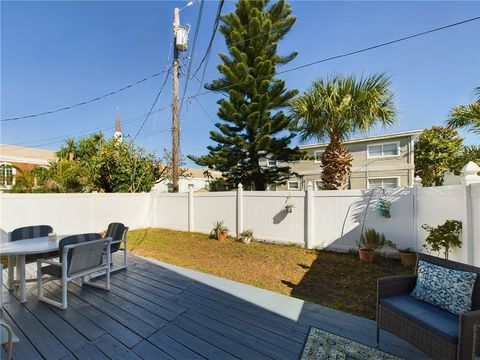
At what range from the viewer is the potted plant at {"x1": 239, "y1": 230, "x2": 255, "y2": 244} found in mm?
6492

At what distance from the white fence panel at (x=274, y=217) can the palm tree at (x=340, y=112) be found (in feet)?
4.02

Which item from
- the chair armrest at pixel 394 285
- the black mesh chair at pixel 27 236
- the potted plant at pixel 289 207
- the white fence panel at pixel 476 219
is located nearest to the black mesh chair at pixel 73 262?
the black mesh chair at pixel 27 236

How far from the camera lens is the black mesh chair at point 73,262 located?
271cm

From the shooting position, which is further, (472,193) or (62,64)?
(62,64)

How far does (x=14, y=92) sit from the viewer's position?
7984mm

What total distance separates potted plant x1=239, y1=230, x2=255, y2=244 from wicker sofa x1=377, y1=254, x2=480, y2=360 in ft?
14.7

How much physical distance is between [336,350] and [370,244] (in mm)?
3445

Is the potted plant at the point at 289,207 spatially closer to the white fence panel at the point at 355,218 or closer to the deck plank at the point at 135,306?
the white fence panel at the point at 355,218

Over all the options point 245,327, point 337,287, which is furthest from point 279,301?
point 337,287

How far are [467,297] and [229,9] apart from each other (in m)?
10.9

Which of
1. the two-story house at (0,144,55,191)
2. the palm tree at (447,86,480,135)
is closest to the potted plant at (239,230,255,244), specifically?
the palm tree at (447,86,480,135)

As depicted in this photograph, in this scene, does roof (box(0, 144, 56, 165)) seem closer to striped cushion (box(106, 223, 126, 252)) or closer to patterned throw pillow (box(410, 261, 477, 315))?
striped cushion (box(106, 223, 126, 252))

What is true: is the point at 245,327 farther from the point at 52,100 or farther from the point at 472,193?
the point at 52,100

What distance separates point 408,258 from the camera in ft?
14.5
